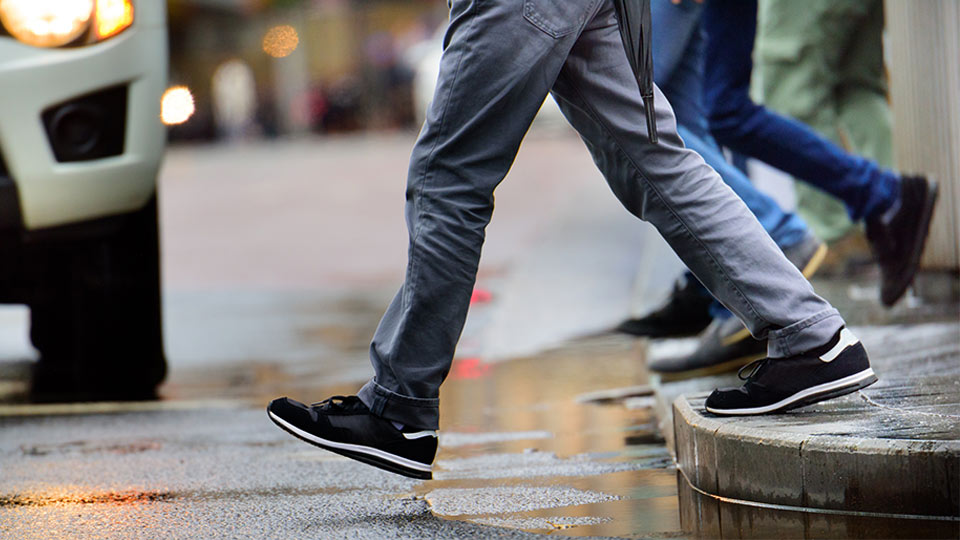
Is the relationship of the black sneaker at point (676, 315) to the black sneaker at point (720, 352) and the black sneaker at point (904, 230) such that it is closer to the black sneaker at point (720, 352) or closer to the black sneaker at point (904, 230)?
the black sneaker at point (720, 352)

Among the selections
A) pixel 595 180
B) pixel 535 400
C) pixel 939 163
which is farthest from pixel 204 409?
pixel 595 180

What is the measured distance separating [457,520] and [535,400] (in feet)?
5.19

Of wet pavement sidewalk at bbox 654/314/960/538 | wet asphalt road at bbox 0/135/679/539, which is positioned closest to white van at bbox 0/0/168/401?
wet asphalt road at bbox 0/135/679/539

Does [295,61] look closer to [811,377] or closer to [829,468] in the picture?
[811,377]

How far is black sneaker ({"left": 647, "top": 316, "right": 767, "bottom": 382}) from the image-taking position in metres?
4.11

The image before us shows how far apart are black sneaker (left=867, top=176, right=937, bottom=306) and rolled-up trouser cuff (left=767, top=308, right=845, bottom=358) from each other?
1516 mm

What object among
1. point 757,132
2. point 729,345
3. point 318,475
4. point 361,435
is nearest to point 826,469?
point 361,435

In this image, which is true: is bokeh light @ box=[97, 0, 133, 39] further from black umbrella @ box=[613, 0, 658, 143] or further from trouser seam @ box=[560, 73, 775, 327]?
black umbrella @ box=[613, 0, 658, 143]

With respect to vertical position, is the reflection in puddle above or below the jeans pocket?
below

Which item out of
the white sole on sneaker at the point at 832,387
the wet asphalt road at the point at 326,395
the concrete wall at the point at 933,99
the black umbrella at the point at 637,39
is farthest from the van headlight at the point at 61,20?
the concrete wall at the point at 933,99

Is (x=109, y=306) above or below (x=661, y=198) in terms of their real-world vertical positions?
below

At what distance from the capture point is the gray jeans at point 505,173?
278 centimetres

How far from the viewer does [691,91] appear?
4008 millimetres

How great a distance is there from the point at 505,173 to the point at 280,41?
4340 centimetres
